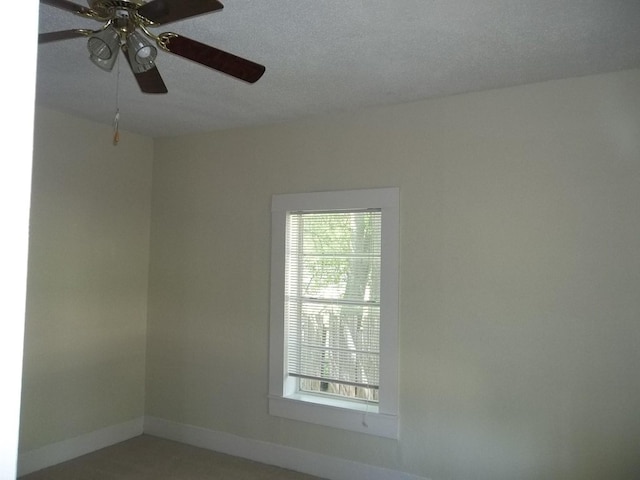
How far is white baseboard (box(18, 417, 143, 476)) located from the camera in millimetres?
3796

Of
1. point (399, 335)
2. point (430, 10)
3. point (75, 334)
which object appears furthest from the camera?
point (75, 334)

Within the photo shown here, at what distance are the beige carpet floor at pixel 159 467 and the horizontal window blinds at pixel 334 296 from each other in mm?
786

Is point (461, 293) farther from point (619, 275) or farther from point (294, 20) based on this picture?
point (294, 20)

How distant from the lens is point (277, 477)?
12.5 ft

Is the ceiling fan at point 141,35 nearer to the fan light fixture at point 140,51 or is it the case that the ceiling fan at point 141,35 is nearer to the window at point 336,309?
the fan light fixture at point 140,51

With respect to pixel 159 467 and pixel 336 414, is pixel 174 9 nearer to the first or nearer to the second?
pixel 336 414

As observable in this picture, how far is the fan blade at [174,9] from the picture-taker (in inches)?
67.2

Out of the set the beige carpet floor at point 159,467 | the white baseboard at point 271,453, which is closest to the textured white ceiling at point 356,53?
the white baseboard at point 271,453

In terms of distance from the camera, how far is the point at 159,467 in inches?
155

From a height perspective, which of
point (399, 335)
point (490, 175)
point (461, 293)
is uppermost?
point (490, 175)

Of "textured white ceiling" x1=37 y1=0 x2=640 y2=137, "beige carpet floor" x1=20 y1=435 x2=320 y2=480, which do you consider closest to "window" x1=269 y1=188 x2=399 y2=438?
"beige carpet floor" x1=20 y1=435 x2=320 y2=480

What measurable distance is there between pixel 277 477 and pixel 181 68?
9.47 ft

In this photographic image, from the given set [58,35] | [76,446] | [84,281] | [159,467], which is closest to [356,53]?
[58,35]

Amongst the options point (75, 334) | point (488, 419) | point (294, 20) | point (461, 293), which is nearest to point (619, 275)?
point (461, 293)
